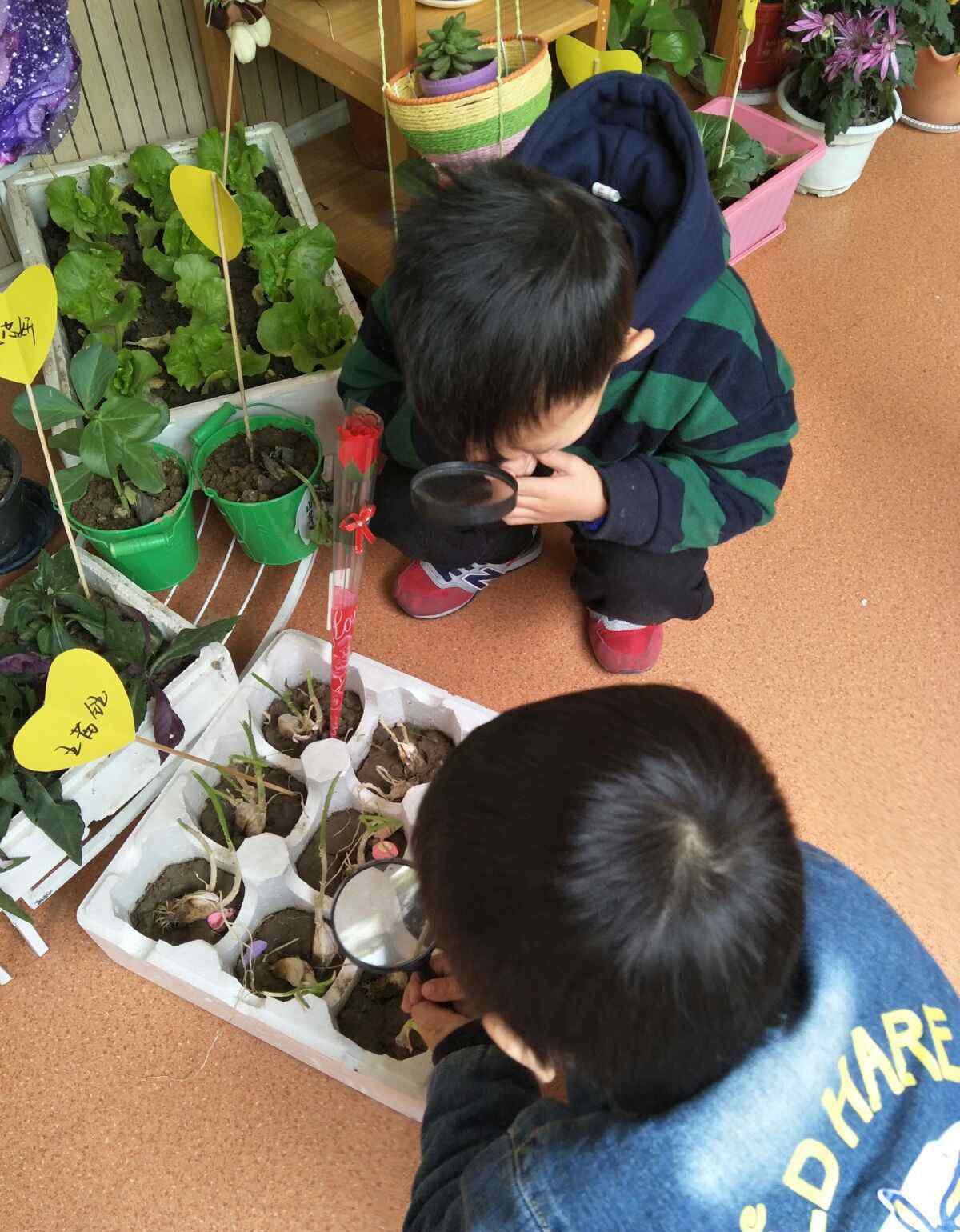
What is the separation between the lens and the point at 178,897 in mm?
1007

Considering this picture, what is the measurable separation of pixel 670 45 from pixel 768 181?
0.87 feet

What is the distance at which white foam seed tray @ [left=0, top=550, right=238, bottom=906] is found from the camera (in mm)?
953

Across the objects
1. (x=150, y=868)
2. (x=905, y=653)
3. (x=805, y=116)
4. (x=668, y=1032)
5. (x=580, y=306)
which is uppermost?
(x=580, y=306)

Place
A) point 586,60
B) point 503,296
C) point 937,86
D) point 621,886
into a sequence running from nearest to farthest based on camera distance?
1. point 621,886
2. point 503,296
3. point 586,60
4. point 937,86

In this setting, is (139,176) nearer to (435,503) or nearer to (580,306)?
(435,503)

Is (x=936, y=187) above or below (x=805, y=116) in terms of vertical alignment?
below

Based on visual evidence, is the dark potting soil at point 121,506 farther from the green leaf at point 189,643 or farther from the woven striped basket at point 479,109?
the woven striped basket at point 479,109

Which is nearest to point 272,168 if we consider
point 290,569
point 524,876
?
point 290,569

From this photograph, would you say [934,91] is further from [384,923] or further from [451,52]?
[384,923]

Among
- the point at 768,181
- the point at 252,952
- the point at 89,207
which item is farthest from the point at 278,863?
the point at 768,181

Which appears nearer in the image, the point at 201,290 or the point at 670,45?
the point at 201,290

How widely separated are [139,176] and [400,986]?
1.23 metres

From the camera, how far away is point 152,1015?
0.99m

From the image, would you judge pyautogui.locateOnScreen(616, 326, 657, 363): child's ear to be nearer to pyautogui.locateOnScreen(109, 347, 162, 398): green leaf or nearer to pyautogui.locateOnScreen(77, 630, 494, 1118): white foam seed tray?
pyautogui.locateOnScreen(77, 630, 494, 1118): white foam seed tray
